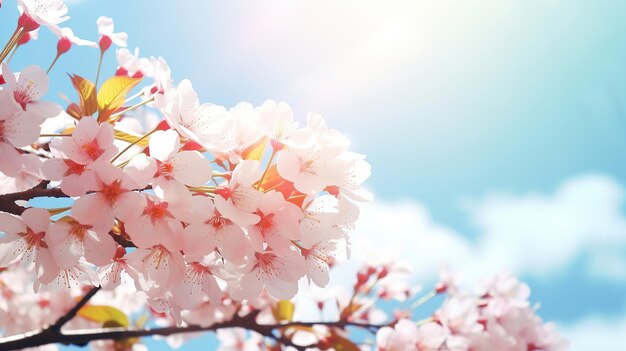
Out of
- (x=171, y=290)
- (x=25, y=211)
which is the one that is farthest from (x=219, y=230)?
(x=25, y=211)

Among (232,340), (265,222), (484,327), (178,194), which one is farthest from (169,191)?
(232,340)

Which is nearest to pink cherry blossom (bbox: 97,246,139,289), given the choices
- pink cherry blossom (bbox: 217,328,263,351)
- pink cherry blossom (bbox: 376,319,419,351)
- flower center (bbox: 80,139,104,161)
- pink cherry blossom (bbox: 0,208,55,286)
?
pink cherry blossom (bbox: 0,208,55,286)

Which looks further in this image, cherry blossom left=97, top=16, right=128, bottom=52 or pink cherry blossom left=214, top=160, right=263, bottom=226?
cherry blossom left=97, top=16, right=128, bottom=52

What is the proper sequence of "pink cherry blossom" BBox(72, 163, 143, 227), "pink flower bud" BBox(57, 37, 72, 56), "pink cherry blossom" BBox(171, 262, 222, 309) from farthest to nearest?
"pink flower bud" BBox(57, 37, 72, 56) < "pink cherry blossom" BBox(171, 262, 222, 309) < "pink cherry blossom" BBox(72, 163, 143, 227)

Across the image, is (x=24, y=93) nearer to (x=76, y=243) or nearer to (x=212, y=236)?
(x=76, y=243)

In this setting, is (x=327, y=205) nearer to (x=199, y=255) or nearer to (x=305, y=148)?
(x=305, y=148)

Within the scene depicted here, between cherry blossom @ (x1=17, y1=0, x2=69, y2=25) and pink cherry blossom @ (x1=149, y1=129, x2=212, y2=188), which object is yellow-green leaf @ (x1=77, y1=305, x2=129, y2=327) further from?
pink cherry blossom @ (x1=149, y1=129, x2=212, y2=188)

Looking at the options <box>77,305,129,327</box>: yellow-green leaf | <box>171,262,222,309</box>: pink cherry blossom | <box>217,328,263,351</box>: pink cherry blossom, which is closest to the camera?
<box>171,262,222,309</box>: pink cherry blossom

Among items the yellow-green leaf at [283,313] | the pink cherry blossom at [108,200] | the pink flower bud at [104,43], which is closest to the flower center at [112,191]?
the pink cherry blossom at [108,200]
